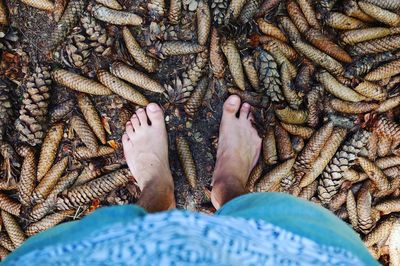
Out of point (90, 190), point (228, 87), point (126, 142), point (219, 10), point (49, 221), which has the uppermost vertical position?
point (219, 10)

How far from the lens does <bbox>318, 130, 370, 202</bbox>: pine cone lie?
2014 millimetres

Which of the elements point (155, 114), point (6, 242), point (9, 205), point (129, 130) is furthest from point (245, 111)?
point (6, 242)

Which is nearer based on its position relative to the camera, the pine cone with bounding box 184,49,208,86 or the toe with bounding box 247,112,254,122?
the pine cone with bounding box 184,49,208,86

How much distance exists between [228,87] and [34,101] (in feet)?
2.81

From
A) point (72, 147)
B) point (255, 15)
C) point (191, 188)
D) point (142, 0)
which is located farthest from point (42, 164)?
point (255, 15)

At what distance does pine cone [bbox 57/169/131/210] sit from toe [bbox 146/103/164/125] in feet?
0.94

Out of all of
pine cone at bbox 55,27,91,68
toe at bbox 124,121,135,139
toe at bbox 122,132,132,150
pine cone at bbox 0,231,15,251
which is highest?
pine cone at bbox 55,27,91,68

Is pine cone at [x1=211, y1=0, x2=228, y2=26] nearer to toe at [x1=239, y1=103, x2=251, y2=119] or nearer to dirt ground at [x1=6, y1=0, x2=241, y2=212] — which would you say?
dirt ground at [x1=6, y1=0, x2=241, y2=212]

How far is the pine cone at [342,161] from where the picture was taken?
2014 millimetres

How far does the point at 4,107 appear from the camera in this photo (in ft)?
6.66

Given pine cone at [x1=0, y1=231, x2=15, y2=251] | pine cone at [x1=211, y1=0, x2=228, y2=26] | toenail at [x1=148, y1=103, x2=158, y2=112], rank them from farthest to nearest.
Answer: pine cone at [x1=0, y1=231, x2=15, y2=251], toenail at [x1=148, y1=103, x2=158, y2=112], pine cone at [x1=211, y1=0, x2=228, y2=26]

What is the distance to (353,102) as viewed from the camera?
6.55ft

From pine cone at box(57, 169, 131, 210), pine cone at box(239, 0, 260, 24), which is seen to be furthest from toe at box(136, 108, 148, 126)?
pine cone at box(239, 0, 260, 24)

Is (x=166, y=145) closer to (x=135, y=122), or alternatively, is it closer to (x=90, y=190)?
(x=135, y=122)
